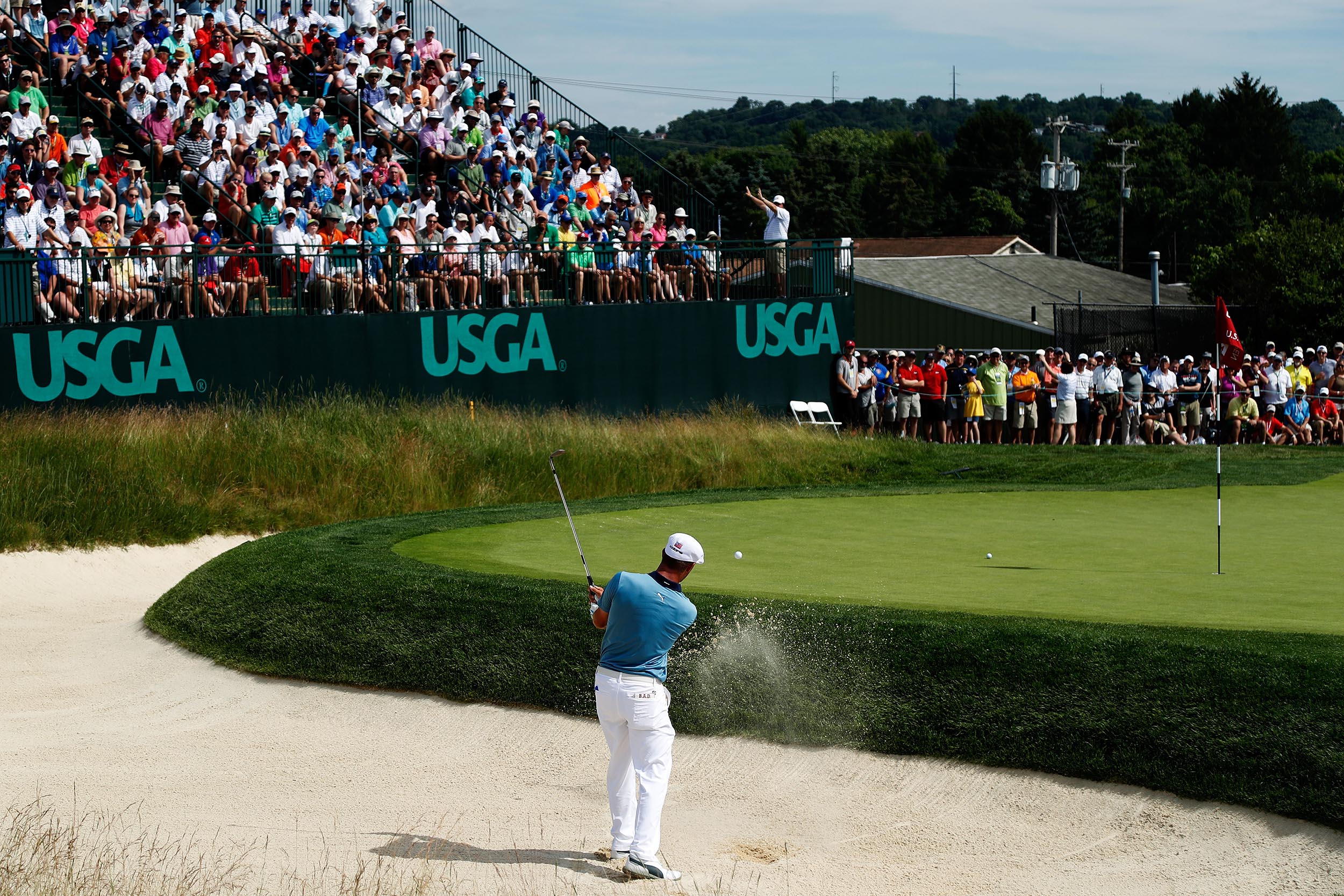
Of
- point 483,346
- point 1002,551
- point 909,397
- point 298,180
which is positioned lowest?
point 1002,551

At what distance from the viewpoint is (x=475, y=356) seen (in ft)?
80.6

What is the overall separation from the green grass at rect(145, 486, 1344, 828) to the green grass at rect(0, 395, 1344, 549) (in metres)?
4.17

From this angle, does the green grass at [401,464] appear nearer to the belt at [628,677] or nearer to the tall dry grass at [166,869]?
the tall dry grass at [166,869]

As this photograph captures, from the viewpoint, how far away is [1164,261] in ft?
324

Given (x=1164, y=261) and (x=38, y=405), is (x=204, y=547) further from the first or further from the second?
(x=1164, y=261)

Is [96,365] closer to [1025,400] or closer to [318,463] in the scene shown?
[318,463]

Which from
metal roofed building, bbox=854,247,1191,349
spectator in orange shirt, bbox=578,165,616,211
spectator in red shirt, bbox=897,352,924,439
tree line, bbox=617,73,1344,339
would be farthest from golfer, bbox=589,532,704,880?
tree line, bbox=617,73,1344,339

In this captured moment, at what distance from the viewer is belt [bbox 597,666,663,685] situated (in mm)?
7828

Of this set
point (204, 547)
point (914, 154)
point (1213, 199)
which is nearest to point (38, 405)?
point (204, 547)

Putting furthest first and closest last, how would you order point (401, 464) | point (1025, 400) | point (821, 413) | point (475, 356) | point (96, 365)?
point (821, 413) → point (1025, 400) → point (475, 356) → point (96, 365) → point (401, 464)

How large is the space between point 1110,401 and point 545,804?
65.7ft

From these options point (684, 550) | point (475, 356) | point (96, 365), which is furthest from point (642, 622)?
point (475, 356)

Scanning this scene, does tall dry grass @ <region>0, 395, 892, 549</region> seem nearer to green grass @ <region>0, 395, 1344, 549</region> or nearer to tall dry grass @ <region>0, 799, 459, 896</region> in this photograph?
green grass @ <region>0, 395, 1344, 549</region>

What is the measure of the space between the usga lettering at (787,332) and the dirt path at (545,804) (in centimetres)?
1748
